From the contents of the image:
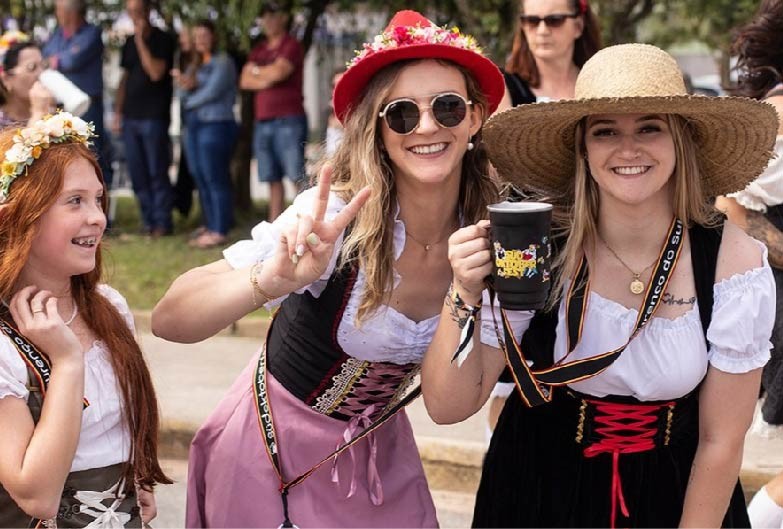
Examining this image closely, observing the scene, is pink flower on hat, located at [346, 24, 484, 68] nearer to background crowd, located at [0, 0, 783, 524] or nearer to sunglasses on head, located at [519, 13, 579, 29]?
sunglasses on head, located at [519, 13, 579, 29]

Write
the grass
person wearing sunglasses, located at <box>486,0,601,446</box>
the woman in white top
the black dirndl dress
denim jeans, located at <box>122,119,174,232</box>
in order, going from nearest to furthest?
the black dirndl dress → the woman in white top → person wearing sunglasses, located at <box>486,0,601,446</box> → the grass → denim jeans, located at <box>122,119,174,232</box>

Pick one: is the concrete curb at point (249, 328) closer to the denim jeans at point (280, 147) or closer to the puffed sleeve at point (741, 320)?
the denim jeans at point (280, 147)

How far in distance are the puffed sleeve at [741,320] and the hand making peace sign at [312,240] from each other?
930 mm

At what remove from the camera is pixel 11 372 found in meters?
2.68

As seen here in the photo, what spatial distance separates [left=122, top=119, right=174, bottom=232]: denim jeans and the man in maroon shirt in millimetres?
1067

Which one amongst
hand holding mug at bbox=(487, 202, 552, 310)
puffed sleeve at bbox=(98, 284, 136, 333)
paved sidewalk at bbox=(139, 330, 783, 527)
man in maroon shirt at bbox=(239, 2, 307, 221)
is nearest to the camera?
hand holding mug at bbox=(487, 202, 552, 310)

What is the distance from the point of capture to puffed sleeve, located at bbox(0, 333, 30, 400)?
264cm

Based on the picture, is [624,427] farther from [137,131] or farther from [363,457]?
[137,131]

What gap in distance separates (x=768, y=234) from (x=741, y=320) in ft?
3.85

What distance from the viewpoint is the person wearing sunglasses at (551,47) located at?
5.27m

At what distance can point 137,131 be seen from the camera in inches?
421

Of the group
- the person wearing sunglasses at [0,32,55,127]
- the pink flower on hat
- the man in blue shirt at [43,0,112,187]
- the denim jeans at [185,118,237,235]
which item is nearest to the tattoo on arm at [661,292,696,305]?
the pink flower on hat

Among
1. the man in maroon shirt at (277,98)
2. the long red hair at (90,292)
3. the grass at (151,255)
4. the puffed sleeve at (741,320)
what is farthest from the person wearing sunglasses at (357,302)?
the man in maroon shirt at (277,98)

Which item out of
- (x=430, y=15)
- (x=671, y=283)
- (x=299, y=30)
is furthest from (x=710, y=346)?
(x=299, y=30)
